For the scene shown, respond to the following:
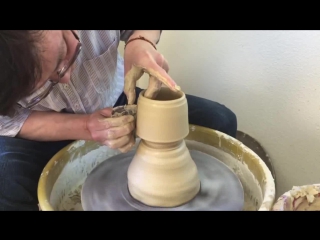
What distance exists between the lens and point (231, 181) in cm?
120

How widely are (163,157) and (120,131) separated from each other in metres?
0.14

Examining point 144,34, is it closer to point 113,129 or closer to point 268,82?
point 113,129

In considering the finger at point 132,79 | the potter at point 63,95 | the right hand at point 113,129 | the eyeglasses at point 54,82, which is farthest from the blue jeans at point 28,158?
the finger at point 132,79

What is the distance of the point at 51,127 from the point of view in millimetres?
1288

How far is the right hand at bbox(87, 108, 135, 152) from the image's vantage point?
110 centimetres

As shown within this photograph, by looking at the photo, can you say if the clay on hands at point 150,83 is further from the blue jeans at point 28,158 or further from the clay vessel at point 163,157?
the blue jeans at point 28,158

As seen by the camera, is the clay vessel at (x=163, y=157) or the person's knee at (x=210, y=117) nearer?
the clay vessel at (x=163, y=157)

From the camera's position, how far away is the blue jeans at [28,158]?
4.05ft

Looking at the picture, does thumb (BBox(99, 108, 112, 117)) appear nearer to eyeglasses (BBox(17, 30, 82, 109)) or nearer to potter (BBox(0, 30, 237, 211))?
potter (BBox(0, 30, 237, 211))

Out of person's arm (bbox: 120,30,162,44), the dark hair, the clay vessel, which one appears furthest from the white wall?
the dark hair

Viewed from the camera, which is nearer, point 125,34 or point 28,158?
point 28,158

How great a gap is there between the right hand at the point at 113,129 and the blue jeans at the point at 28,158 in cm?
25

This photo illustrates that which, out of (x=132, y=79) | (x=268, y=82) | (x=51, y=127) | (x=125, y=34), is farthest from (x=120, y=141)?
(x=268, y=82)
